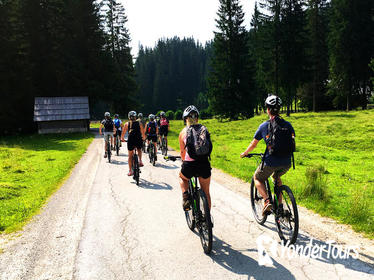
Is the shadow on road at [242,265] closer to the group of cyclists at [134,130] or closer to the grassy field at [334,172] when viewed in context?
the grassy field at [334,172]

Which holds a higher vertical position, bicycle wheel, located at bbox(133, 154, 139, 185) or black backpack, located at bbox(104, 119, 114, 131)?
black backpack, located at bbox(104, 119, 114, 131)

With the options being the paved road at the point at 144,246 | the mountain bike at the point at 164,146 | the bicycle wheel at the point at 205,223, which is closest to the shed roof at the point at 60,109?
the mountain bike at the point at 164,146

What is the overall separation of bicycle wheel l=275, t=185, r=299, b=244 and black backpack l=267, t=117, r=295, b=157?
2.28 ft

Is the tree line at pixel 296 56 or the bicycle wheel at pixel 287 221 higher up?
the tree line at pixel 296 56

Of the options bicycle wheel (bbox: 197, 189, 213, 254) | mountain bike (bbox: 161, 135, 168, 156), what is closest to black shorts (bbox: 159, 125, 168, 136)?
mountain bike (bbox: 161, 135, 168, 156)

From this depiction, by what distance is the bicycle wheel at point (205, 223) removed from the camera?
14.4 ft

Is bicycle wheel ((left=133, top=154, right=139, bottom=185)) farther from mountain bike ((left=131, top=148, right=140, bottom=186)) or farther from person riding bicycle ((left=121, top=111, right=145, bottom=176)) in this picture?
person riding bicycle ((left=121, top=111, right=145, bottom=176))

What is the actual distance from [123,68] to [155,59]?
273 feet

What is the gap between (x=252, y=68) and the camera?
43906 mm

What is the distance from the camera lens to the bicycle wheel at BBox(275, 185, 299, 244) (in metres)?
4.56

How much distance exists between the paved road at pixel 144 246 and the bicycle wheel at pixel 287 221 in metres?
0.24

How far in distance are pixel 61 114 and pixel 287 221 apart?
35.0 meters

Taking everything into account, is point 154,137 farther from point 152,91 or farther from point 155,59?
point 155,59

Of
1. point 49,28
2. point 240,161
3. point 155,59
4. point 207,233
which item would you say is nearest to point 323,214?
point 207,233
